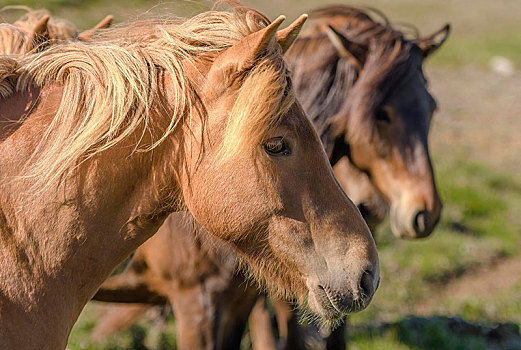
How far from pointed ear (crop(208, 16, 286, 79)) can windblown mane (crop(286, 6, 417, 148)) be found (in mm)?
1955

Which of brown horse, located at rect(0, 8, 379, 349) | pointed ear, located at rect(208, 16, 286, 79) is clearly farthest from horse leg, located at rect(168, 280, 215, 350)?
pointed ear, located at rect(208, 16, 286, 79)

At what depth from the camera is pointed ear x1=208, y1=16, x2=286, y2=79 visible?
2057mm

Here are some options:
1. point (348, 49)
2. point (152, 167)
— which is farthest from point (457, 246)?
point (152, 167)

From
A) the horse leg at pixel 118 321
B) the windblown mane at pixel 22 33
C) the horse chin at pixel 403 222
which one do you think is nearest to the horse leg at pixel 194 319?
the horse leg at pixel 118 321

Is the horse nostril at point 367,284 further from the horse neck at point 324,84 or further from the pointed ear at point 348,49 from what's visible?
the pointed ear at point 348,49

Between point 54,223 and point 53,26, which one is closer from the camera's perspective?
point 54,223

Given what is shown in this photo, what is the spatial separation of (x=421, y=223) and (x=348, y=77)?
105cm

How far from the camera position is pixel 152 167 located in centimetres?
217

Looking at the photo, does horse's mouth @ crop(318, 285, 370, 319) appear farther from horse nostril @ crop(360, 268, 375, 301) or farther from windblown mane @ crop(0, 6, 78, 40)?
windblown mane @ crop(0, 6, 78, 40)

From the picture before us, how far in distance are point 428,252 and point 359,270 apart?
15.8 feet

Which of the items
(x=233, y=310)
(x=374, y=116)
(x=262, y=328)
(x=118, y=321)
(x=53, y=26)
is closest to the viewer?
(x=53, y=26)

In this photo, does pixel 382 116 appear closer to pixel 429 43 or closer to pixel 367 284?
pixel 429 43

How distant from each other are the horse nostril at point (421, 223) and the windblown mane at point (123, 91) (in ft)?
6.86

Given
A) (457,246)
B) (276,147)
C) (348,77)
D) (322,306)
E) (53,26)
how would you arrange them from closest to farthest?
(276,147) < (322,306) < (53,26) < (348,77) < (457,246)
